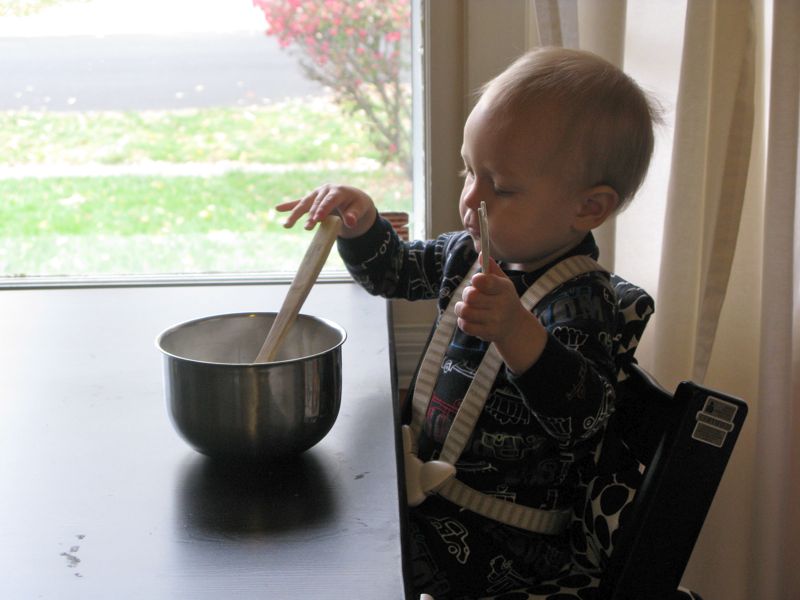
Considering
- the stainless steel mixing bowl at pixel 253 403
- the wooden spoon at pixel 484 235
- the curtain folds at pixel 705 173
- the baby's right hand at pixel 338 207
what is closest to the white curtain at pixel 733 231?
the curtain folds at pixel 705 173

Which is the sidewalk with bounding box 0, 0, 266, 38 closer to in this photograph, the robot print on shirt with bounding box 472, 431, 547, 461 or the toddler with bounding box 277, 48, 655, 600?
the toddler with bounding box 277, 48, 655, 600

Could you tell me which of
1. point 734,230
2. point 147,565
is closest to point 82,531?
point 147,565

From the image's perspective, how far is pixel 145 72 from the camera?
6.08ft

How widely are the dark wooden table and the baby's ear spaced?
268mm

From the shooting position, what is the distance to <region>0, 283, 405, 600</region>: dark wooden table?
62 centimetres

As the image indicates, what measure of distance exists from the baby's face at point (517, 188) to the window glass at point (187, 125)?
75 centimetres

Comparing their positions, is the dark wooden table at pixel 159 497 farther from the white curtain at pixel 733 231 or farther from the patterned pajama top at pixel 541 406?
the white curtain at pixel 733 231

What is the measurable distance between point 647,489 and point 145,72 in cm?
136

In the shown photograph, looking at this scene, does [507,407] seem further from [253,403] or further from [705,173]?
[705,173]

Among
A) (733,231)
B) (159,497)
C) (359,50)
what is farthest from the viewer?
(359,50)

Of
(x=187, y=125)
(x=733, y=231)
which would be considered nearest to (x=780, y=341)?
(x=733, y=231)

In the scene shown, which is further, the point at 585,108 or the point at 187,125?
the point at 187,125

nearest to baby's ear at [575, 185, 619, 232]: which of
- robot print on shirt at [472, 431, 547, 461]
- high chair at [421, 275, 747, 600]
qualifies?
high chair at [421, 275, 747, 600]

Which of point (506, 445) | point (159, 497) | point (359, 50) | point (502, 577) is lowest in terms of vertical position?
point (502, 577)
